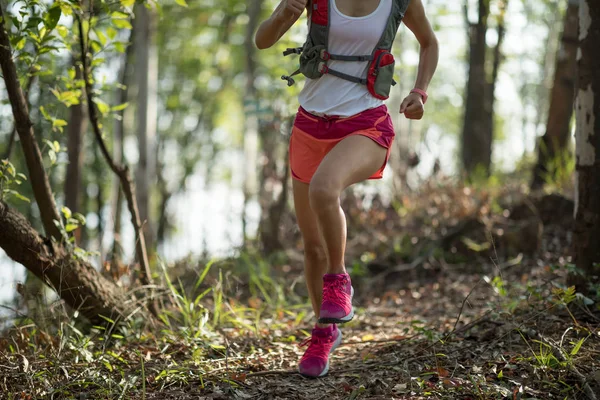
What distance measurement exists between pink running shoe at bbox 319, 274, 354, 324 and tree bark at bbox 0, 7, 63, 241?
173 centimetres

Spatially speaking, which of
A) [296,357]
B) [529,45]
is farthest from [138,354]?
[529,45]

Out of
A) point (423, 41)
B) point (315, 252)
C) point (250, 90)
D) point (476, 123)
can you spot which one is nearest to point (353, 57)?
point (423, 41)

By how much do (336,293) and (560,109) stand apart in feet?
18.4

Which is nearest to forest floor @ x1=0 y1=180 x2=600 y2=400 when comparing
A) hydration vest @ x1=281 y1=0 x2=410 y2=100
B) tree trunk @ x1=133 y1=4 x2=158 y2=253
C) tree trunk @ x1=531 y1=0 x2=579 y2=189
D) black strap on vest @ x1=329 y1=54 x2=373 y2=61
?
hydration vest @ x1=281 y1=0 x2=410 y2=100

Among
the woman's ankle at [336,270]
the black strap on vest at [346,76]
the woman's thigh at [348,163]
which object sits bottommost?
the woman's ankle at [336,270]

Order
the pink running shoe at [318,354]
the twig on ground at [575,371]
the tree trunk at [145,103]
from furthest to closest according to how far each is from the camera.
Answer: the tree trunk at [145,103] → the pink running shoe at [318,354] → the twig on ground at [575,371]

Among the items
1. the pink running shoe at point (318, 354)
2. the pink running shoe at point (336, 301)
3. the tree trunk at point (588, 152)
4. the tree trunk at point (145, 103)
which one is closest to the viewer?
the pink running shoe at point (336, 301)

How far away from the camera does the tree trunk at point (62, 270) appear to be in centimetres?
326

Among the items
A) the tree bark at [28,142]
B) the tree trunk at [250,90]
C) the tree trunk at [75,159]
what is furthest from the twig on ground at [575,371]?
the tree trunk at [250,90]

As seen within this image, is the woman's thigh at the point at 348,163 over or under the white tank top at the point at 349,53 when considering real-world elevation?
under

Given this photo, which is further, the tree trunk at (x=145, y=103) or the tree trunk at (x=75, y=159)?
the tree trunk at (x=145, y=103)

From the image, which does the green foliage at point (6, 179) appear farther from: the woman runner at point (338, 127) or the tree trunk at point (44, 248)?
the woman runner at point (338, 127)

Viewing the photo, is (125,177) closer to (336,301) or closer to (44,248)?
(44,248)

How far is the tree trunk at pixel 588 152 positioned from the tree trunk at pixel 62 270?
2.86m
